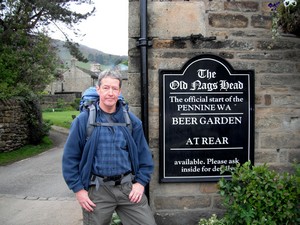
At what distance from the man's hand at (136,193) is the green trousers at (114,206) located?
3cm

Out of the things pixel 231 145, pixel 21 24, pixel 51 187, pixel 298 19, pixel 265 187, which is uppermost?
pixel 21 24

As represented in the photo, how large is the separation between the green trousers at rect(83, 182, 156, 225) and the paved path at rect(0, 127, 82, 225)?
8.65ft

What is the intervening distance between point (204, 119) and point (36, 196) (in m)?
4.72

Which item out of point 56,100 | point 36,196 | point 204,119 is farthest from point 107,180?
point 56,100

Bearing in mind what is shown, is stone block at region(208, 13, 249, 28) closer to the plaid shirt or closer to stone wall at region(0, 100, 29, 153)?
the plaid shirt

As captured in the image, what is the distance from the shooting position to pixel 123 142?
2.96m

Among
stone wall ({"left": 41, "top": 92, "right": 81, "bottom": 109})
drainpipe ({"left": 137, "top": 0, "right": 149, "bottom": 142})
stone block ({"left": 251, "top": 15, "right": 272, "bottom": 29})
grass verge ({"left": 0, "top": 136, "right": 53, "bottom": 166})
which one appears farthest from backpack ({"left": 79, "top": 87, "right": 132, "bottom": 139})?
stone wall ({"left": 41, "top": 92, "right": 81, "bottom": 109})

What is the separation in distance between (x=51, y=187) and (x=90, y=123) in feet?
19.3

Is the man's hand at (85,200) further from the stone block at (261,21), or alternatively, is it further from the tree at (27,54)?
the tree at (27,54)

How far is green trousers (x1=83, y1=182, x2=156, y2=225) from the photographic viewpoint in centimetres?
296

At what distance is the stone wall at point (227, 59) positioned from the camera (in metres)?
4.06

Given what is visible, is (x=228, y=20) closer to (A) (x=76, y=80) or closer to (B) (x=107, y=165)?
(B) (x=107, y=165)

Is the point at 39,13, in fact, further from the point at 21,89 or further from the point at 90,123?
the point at 90,123

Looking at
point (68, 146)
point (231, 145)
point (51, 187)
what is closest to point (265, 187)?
point (231, 145)
